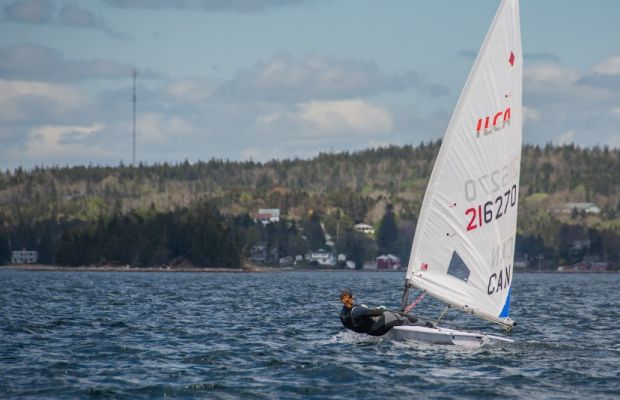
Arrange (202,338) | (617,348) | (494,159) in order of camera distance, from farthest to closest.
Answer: (202,338) → (617,348) → (494,159)

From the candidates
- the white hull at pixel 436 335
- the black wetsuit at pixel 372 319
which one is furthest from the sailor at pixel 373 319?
the white hull at pixel 436 335

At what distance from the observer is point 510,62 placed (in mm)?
31625

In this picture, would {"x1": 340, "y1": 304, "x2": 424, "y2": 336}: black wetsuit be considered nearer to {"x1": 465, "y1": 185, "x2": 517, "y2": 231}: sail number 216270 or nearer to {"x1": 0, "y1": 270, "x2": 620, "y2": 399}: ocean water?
{"x1": 0, "y1": 270, "x2": 620, "y2": 399}: ocean water

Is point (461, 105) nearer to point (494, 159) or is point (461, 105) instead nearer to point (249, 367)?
point (494, 159)

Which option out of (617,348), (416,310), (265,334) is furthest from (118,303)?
(617,348)

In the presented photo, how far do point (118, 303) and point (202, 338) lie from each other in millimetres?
25253

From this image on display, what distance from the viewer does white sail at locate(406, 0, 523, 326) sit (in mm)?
31328

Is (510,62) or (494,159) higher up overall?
(510,62)

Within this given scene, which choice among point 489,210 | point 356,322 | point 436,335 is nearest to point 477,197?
point 489,210

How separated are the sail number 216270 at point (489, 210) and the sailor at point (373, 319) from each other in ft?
10.5

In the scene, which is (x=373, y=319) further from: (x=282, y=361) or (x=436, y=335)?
(x=282, y=361)

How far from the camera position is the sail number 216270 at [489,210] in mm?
32250

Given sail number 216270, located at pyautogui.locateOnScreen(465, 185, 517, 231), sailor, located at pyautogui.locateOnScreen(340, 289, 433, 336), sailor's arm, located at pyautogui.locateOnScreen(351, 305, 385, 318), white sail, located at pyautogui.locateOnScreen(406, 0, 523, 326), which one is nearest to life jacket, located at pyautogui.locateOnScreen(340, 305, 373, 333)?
sailor, located at pyautogui.locateOnScreen(340, 289, 433, 336)

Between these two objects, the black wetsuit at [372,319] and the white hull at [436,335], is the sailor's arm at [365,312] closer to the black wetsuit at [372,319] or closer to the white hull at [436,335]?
the black wetsuit at [372,319]
